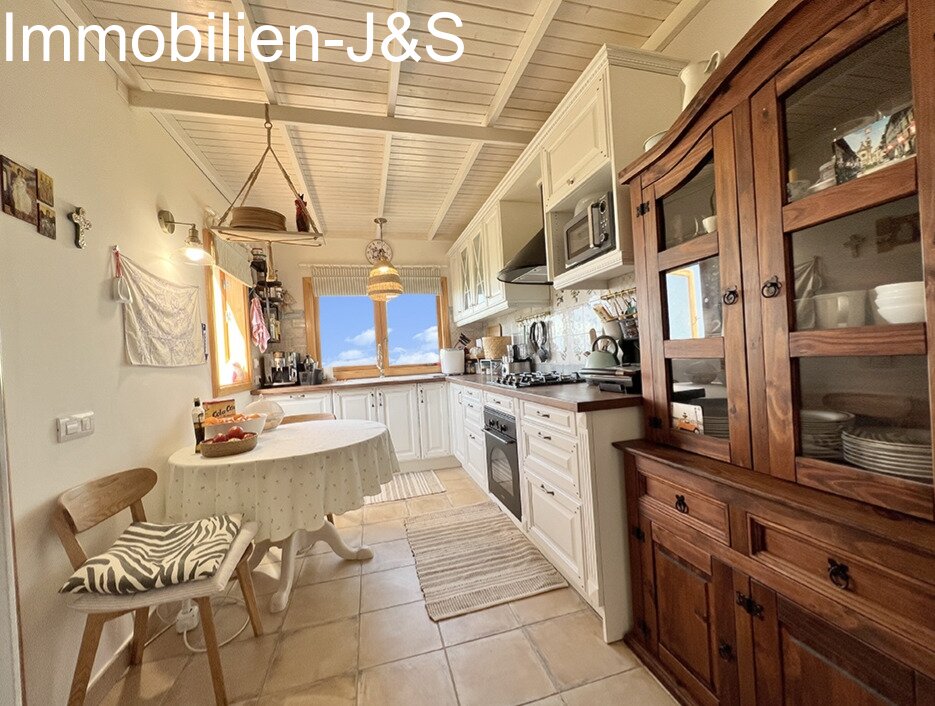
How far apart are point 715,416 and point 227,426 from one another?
2.18m

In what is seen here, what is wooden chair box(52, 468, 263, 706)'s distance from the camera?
1186mm

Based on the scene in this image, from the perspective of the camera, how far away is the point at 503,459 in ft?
8.08

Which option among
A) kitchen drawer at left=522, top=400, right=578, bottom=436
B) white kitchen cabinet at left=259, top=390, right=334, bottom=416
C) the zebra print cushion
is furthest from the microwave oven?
white kitchen cabinet at left=259, top=390, right=334, bottom=416

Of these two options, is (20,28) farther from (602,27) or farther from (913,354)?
(913,354)

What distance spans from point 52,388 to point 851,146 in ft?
8.16

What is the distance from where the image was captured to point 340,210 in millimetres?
3783

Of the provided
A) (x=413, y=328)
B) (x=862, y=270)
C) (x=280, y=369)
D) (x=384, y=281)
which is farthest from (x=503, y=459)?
(x=280, y=369)

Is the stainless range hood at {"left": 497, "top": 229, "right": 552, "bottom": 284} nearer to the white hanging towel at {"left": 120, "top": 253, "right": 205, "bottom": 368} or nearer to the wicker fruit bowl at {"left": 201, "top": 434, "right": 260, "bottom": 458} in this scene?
the wicker fruit bowl at {"left": 201, "top": 434, "right": 260, "bottom": 458}

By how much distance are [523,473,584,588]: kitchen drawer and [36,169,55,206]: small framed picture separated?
2.35 meters

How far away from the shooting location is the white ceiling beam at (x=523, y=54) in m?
1.60

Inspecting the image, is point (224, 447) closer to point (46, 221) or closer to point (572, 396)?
point (46, 221)

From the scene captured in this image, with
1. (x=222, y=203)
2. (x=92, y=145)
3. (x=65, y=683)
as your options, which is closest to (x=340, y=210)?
(x=222, y=203)

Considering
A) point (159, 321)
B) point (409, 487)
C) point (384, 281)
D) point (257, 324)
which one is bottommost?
point (409, 487)

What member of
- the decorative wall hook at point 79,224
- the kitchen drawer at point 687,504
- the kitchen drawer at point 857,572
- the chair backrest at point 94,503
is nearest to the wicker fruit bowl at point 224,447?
the chair backrest at point 94,503
